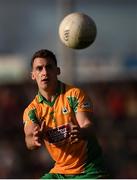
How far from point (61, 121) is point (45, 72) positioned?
0.62 meters

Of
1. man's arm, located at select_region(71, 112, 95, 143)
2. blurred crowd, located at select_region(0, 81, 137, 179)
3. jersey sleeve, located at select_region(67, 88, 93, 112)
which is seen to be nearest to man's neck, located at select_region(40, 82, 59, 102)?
jersey sleeve, located at select_region(67, 88, 93, 112)

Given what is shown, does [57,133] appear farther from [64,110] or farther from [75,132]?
[75,132]

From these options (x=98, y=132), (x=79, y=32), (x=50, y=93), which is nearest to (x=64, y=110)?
(x=50, y=93)

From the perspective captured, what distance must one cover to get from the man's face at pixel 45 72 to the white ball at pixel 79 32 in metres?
1.01

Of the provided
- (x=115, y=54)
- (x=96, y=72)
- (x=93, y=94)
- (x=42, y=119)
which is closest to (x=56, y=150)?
(x=42, y=119)

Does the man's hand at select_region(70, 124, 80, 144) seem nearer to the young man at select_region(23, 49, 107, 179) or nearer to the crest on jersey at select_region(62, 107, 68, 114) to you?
the young man at select_region(23, 49, 107, 179)

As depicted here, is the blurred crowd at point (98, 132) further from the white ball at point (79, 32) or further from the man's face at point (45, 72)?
the man's face at point (45, 72)

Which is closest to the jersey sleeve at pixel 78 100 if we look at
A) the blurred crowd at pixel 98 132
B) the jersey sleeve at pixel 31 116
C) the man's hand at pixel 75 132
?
the jersey sleeve at pixel 31 116

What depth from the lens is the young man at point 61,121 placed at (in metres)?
10.8

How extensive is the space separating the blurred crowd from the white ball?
1084 centimetres

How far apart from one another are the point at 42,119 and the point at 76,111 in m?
0.41

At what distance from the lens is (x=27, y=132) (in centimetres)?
1090

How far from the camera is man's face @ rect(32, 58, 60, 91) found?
10.8m

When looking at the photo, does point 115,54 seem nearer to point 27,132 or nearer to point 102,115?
point 102,115
